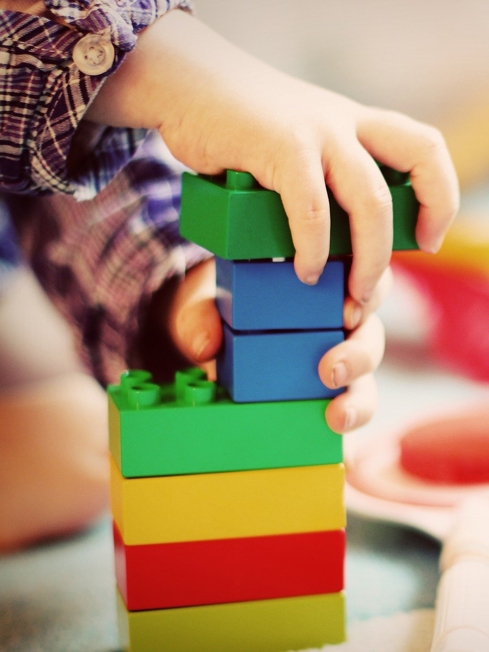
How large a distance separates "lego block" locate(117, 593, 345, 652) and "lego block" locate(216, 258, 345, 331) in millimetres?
211

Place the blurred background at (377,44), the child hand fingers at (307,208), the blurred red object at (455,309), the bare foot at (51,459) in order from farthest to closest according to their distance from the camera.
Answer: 1. the blurred red object at (455,309)
2. the blurred background at (377,44)
3. the bare foot at (51,459)
4. the child hand fingers at (307,208)

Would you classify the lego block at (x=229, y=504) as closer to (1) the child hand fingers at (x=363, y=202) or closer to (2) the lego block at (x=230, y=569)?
(2) the lego block at (x=230, y=569)

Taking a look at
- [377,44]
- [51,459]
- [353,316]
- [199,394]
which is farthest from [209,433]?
[377,44]

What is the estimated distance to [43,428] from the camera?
0.87 meters

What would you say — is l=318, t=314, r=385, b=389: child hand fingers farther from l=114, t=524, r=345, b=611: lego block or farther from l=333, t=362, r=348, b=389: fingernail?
l=114, t=524, r=345, b=611: lego block

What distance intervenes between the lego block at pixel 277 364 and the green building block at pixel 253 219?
6 cm

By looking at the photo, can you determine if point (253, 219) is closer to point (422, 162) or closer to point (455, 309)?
point (422, 162)

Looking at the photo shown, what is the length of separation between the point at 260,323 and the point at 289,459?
0.10 m

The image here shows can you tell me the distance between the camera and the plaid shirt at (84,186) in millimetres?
551

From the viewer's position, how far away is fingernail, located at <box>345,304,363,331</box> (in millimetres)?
578

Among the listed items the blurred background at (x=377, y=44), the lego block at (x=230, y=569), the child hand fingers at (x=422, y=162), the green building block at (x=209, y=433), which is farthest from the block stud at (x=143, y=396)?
the blurred background at (x=377, y=44)

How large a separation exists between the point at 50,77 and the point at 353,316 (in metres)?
0.29

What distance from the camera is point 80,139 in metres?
0.66

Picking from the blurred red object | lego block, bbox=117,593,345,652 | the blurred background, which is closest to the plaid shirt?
the blurred background
